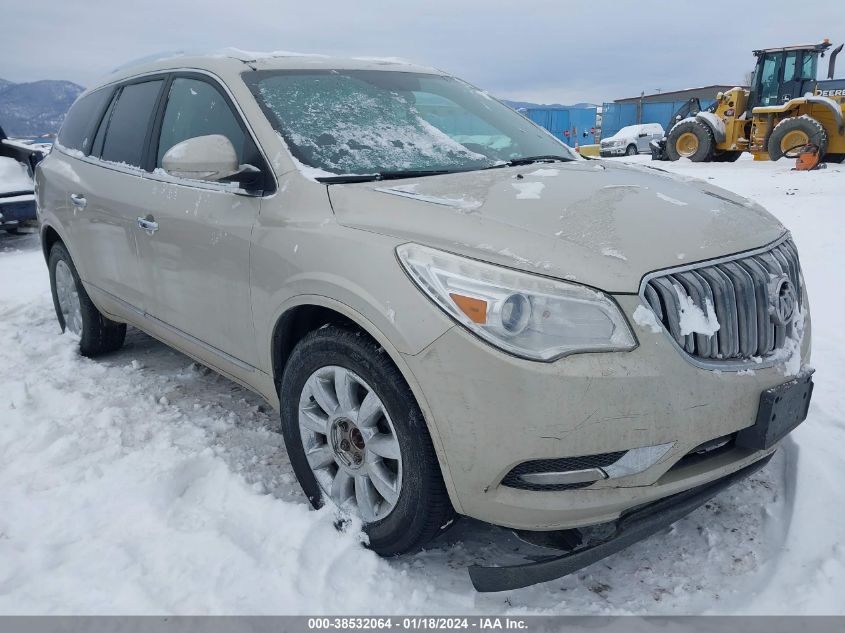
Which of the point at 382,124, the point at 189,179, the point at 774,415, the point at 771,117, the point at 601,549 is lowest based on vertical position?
the point at 601,549

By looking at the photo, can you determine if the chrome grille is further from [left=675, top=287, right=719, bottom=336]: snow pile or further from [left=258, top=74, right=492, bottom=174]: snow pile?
[left=258, top=74, right=492, bottom=174]: snow pile

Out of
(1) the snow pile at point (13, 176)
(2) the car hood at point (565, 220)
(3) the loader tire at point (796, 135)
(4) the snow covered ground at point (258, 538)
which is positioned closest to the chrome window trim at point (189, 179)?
(2) the car hood at point (565, 220)

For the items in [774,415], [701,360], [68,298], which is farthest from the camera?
[68,298]

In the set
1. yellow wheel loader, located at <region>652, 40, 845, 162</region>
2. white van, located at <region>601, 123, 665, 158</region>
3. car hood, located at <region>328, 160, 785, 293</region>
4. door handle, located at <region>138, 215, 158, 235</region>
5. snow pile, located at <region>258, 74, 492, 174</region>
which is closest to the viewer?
car hood, located at <region>328, 160, 785, 293</region>

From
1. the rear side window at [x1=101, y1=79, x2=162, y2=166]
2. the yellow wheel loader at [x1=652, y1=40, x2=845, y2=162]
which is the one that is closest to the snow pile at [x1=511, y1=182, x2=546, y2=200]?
the rear side window at [x1=101, y1=79, x2=162, y2=166]

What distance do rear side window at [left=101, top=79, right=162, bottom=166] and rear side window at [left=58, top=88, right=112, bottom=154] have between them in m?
0.22

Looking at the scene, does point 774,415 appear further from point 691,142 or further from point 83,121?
point 691,142

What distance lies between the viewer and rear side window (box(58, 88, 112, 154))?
4098 mm

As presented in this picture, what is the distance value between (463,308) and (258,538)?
1221 mm

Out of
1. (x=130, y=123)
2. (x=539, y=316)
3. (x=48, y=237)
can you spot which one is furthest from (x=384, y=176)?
(x=48, y=237)

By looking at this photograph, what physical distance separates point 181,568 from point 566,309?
61.9 inches

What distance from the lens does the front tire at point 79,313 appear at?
14.0ft

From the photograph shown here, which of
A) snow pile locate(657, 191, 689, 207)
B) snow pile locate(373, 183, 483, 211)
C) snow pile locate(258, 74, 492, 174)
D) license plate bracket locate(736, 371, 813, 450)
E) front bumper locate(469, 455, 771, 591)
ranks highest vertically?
snow pile locate(258, 74, 492, 174)

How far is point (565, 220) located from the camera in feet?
6.89
